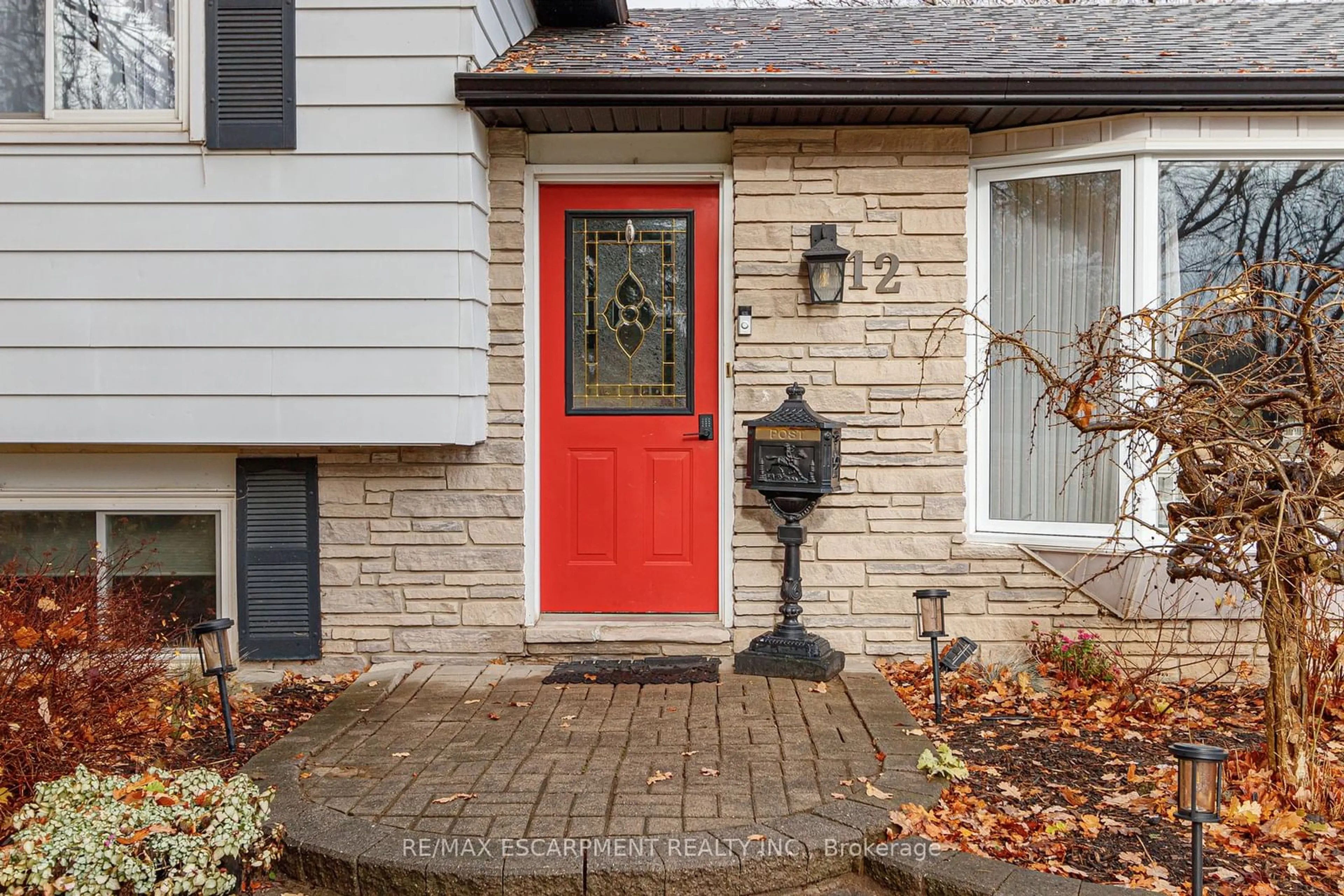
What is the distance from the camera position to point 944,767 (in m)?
3.63

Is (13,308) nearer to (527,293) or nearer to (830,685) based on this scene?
(527,293)

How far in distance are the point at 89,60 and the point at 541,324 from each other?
96.4 inches

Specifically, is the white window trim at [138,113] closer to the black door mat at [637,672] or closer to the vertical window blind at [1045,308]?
the black door mat at [637,672]

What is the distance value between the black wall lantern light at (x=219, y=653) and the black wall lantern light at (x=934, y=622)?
272 cm

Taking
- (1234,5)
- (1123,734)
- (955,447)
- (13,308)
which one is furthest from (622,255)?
(1234,5)

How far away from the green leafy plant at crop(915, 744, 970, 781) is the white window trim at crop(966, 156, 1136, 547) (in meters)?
1.86

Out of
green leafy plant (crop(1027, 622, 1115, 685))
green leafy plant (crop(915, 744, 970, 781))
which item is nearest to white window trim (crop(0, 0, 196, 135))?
green leafy plant (crop(915, 744, 970, 781))

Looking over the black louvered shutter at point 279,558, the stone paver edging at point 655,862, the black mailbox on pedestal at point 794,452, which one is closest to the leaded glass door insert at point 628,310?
the black mailbox on pedestal at point 794,452

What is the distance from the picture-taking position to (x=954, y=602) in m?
5.30

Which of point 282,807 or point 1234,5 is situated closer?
point 282,807

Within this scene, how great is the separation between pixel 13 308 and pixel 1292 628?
5.49 metres

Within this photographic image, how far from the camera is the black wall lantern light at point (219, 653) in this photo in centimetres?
398

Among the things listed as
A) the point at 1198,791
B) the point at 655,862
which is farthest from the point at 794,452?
the point at 1198,791

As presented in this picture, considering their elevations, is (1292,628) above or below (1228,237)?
below
